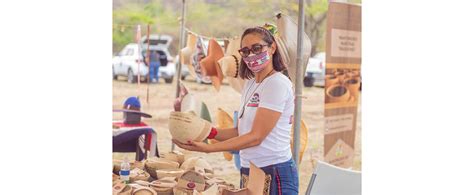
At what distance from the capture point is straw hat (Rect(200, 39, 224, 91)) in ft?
10.8

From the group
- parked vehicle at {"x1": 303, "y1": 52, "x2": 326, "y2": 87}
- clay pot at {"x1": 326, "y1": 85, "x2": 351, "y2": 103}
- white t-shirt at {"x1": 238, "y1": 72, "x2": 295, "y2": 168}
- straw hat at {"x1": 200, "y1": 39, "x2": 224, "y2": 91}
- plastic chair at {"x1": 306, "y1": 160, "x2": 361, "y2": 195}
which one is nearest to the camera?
white t-shirt at {"x1": 238, "y1": 72, "x2": 295, "y2": 168}

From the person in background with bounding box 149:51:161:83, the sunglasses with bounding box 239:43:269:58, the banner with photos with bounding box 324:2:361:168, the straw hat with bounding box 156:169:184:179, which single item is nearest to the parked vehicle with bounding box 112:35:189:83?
the person in background with bounding box 149:51:161:83

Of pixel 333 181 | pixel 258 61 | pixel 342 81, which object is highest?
pixel 258 61

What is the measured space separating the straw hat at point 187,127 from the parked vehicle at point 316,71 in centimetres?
50

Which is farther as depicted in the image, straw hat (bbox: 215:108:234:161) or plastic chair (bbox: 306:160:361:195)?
plastic chair (bbox: 306:160:361:195)

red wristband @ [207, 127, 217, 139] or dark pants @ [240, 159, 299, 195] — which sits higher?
red wristband @ [207, 127, 217, 139]

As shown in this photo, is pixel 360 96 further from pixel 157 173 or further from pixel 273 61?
pixel 157 173

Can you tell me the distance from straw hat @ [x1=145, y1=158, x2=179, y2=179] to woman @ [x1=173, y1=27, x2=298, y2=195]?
0.10m

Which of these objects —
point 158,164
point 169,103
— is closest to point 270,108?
point 169,103

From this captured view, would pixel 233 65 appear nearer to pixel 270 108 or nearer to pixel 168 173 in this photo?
pixel 270 108

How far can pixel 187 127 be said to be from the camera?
3166 mm

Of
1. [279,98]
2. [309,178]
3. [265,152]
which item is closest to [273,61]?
[279,98]

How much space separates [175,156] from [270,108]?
45 cm

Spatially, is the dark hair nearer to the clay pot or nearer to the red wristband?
the red wristband
